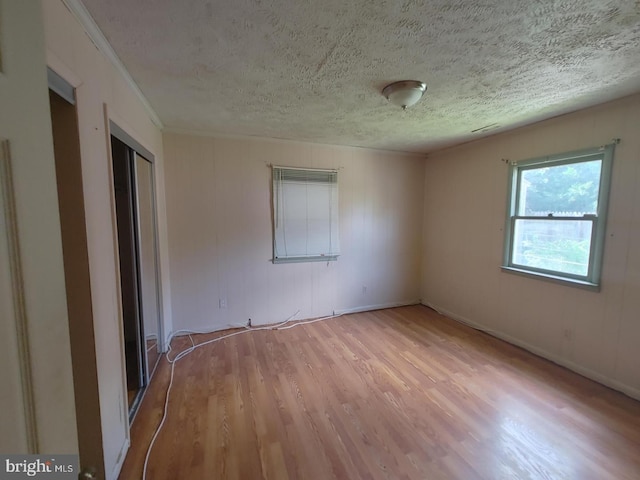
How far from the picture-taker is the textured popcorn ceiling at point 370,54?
124 centimetres

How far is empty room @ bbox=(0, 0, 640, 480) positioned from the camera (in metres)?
1.12

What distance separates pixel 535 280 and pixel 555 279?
20cm

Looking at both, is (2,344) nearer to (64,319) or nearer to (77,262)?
(64,319)

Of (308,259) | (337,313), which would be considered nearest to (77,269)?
Result: (308,259)

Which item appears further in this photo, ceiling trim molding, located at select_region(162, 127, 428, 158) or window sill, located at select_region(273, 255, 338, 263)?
window sill, located at select_region(273, 255, 338, 263)

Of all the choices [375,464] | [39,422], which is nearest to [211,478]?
[375,464]

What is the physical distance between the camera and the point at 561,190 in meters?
2.59

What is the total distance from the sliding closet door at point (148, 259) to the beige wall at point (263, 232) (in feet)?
1.56

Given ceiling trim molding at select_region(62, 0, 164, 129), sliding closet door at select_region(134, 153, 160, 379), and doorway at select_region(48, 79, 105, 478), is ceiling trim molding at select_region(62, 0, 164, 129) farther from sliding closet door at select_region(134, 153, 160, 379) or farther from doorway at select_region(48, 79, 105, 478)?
sliding closet door at select_region(134, 153, 160, 379)

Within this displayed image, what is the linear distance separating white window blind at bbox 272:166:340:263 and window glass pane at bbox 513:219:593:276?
2.10 m

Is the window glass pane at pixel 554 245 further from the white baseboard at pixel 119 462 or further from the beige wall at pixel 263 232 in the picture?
the white baseboard at pixel 119 462

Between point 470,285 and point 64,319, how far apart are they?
3.85 m

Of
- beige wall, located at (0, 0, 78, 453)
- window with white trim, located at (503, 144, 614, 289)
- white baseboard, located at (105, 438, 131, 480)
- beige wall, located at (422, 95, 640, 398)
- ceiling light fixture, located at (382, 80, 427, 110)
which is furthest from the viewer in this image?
window with white trim, located at (503, 144, 614, 289)

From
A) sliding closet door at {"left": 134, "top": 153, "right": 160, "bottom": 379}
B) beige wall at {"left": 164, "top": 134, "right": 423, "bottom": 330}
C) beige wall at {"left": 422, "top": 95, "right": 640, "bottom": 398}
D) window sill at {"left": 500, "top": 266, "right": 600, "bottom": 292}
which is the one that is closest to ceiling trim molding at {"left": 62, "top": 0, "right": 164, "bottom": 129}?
sliding closet door at {"left": 134, "top": 153, "right": 160, "bottom": 379}
